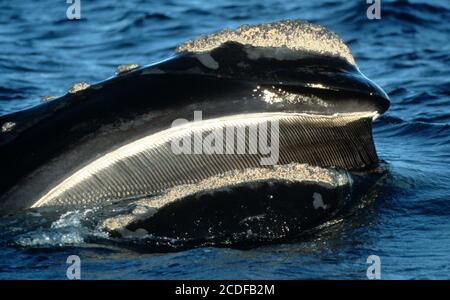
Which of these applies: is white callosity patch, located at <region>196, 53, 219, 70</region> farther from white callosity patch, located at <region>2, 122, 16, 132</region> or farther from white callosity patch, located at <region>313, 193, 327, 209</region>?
white callosity patch, located at <region>2, 122, 16, 132</region>

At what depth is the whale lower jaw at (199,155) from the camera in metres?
6.29

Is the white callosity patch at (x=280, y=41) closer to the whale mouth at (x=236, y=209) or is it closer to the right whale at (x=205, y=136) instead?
the right whale at (x=205, y=136)

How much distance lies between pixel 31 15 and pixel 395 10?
299 inches

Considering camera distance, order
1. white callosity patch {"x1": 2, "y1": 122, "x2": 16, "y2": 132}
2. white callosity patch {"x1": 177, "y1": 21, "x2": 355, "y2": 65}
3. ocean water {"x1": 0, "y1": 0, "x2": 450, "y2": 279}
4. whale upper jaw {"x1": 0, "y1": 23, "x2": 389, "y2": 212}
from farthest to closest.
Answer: white callosity patch {"x1": 177, "y1": 21, "x2": 355, "y2": 65} → white callosity patch {"x1": 2, "y1": 122, "x2": 16, "y2": 132} → whale upper jaw {"x1": 0, "y1": 23, "x2": 389, "y2": 212} → ocean water {"x1": 0, "y1": 0, "x2": 450, "y2": 279}

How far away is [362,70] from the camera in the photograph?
1445 cm

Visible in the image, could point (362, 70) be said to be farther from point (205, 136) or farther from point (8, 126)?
point (8, 126)

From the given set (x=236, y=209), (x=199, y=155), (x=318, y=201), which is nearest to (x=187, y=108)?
(x=199, y=155)

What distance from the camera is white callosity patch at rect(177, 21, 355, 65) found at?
6609 millimetres

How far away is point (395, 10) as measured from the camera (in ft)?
58.6

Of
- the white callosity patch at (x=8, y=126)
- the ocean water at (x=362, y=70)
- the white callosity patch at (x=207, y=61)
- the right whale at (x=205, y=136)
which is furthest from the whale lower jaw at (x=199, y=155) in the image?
the white callosity patch at (x=8, y=126)

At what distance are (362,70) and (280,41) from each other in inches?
314

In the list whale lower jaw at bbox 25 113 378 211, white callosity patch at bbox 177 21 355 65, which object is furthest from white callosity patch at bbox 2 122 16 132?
white callosity patch at bbox 177 21 355 65
